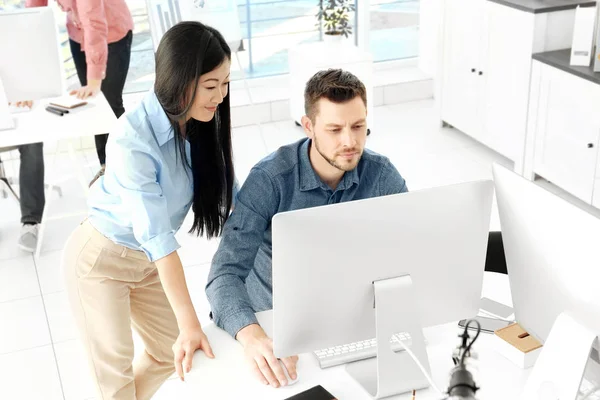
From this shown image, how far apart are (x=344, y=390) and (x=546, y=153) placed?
9.82ft

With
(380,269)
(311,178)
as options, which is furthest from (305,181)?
(380,269)

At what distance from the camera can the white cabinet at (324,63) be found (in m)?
5.01

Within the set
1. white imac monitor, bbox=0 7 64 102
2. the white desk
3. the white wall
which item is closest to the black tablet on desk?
the white desk

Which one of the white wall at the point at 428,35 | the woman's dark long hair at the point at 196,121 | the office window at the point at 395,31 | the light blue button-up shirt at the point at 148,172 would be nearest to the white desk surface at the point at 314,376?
the light blue button-up shirt at the point at 148,172

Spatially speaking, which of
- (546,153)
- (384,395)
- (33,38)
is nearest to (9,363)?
(33,38)

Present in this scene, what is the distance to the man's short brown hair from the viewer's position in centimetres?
214

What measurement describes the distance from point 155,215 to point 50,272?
2.05 meters

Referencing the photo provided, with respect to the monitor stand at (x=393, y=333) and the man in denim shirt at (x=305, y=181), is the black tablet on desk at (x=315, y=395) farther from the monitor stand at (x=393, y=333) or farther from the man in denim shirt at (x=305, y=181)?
the man in denim shirt at (x=305, y=181)

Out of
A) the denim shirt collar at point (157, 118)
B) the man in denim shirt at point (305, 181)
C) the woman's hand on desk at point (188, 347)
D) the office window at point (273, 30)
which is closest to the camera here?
the woman's hand on desk at point (188, 347)

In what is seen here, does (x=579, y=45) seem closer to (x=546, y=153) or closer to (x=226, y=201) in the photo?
(x=546, y=153)

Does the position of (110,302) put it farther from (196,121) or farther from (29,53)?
(29,53)

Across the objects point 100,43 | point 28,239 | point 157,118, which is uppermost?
point 157,118

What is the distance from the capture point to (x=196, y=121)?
214cm

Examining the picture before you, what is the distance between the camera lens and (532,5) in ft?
14.4
